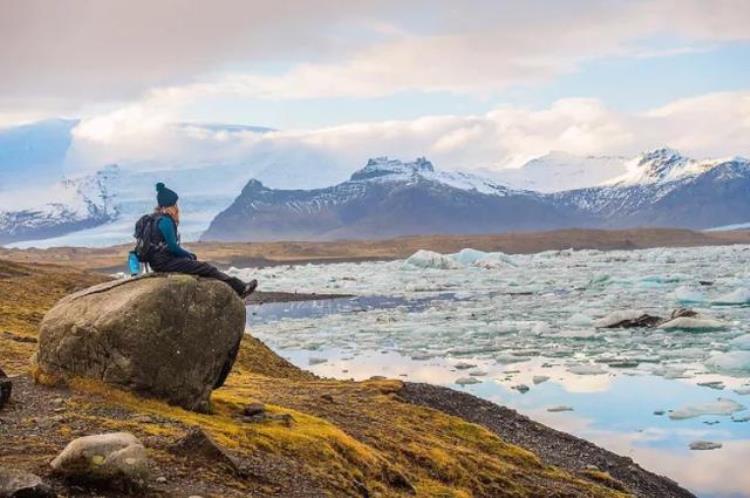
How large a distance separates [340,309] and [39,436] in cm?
4748

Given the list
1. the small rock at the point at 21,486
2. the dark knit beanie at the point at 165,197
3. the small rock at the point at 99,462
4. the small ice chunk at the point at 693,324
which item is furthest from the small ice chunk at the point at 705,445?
the small ice chunk at the point at 693,324

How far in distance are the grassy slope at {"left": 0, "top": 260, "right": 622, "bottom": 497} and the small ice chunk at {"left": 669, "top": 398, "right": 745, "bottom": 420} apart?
21.6 ft

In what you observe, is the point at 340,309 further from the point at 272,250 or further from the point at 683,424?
the point at 272,250

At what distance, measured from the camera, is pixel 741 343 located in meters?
33.1

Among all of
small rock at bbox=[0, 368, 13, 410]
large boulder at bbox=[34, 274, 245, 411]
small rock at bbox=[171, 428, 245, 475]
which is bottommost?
small rock at bbox=[171, 428, 245, 475]

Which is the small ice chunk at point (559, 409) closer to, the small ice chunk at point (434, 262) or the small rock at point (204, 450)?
the small rock at point (204, 450)

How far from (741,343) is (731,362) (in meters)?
4.17

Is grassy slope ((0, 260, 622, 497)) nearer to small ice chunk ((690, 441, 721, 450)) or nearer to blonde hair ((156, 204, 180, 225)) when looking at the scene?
blonde hair ((156, 204, 180, 225))

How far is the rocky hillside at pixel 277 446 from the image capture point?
412 inches

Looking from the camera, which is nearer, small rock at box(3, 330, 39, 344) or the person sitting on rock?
the person sitting on rock

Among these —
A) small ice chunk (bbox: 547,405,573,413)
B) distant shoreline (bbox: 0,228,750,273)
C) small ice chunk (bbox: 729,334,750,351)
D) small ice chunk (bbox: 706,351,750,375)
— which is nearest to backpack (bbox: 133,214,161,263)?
small ice chunk (bbox: 547,405,573,413)

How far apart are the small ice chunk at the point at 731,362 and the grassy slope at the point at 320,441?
482 inches

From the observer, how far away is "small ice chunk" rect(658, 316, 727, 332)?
3869 centimetres

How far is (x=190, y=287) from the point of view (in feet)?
45.1
